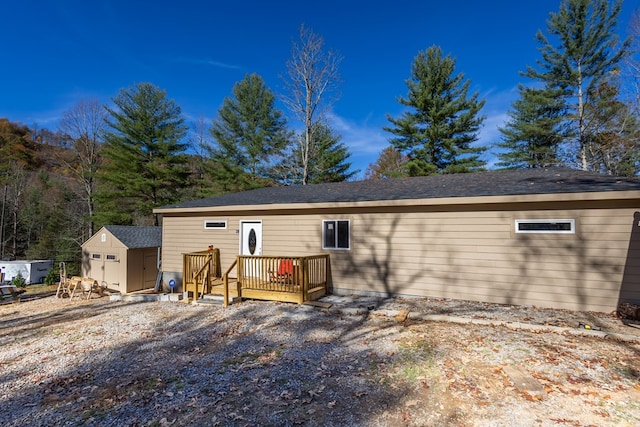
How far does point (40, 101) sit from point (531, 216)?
2797cm

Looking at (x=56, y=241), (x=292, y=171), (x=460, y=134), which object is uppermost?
(x=460, y=134)

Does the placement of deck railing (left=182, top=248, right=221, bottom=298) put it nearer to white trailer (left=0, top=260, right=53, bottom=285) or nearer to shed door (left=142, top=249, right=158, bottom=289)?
shed door (left=142, top=249, right=158, bottom=289)

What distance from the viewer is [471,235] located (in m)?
6.83

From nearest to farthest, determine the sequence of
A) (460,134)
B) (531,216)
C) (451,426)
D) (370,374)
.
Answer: (451,426)
(370,374)
(531,216)
(460,134)

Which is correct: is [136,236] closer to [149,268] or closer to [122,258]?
[122,258]

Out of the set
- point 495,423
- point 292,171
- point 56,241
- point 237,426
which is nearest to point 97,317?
point 237,426

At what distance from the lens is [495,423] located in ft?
8.77

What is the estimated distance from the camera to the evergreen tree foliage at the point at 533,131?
15.9 meters

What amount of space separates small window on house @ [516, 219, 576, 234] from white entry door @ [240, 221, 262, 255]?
6.56 m

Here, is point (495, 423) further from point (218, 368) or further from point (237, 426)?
point (218, 368)

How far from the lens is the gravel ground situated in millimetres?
2914

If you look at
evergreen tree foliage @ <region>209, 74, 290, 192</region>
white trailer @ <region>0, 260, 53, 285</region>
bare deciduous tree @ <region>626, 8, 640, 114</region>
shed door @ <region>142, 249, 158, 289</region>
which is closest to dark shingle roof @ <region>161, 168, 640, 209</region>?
shed door @ <region>142, 249, 158, 289</region>

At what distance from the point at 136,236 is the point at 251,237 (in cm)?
828

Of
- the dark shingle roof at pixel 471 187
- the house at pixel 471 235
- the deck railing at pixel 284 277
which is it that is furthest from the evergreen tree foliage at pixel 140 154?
the deck railing at pixel 284 277
